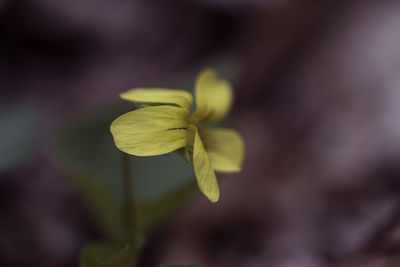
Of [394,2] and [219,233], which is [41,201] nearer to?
[219,233]

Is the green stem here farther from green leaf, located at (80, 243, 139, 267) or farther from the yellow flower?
the yellow flower

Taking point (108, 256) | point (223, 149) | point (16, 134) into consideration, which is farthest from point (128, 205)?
point (16, 134)

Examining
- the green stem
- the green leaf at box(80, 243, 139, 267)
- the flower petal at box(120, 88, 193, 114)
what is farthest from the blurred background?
the flower petal at box(120, 88, 193, 114)

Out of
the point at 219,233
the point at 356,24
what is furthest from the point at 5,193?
the point at 356,24

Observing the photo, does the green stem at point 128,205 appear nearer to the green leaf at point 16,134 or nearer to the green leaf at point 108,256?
the green leaf at point 108,256

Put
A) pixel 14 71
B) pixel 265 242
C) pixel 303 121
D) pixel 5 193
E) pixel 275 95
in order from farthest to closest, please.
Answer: pixel 14 71
pixel 275 95
pixel 303 121
pixel 5 193
pixel 265 242
